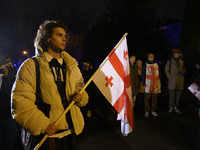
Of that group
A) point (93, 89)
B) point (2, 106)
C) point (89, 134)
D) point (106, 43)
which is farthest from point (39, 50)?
point (106, 43)

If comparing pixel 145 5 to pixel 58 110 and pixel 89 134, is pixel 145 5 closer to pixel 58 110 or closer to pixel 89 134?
pixel 89 134

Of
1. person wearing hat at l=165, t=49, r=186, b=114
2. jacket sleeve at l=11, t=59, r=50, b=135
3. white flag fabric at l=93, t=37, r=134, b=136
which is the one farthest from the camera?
person wearing hat at l=165, t=49, r=186, b=114

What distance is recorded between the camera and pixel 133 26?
14.4 m

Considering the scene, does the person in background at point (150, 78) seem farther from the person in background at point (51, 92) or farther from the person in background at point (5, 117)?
the person in background at point (5, 117)

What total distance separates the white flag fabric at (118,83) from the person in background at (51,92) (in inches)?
20.2

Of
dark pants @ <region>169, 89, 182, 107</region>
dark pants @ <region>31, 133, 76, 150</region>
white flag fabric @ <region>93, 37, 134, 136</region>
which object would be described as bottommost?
dark pants @ <region>169, 89, 182, 107</region>

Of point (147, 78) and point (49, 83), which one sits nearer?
point (49, 83)

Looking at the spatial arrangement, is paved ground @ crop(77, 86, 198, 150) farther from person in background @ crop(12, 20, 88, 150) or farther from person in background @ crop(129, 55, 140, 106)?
person in background @ crop(12, 20, 88, 150)

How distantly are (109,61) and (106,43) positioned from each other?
13142mm

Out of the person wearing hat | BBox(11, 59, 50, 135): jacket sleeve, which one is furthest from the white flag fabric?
the person wearing hat

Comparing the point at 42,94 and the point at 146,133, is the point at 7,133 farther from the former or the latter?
the point at 146,133

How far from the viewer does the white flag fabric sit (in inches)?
94.4

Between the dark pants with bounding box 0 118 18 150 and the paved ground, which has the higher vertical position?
the dark pants with bounding box 0 118 18 150

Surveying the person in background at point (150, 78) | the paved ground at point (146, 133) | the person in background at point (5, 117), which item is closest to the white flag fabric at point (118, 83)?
the paved ground at point (146, 133)
